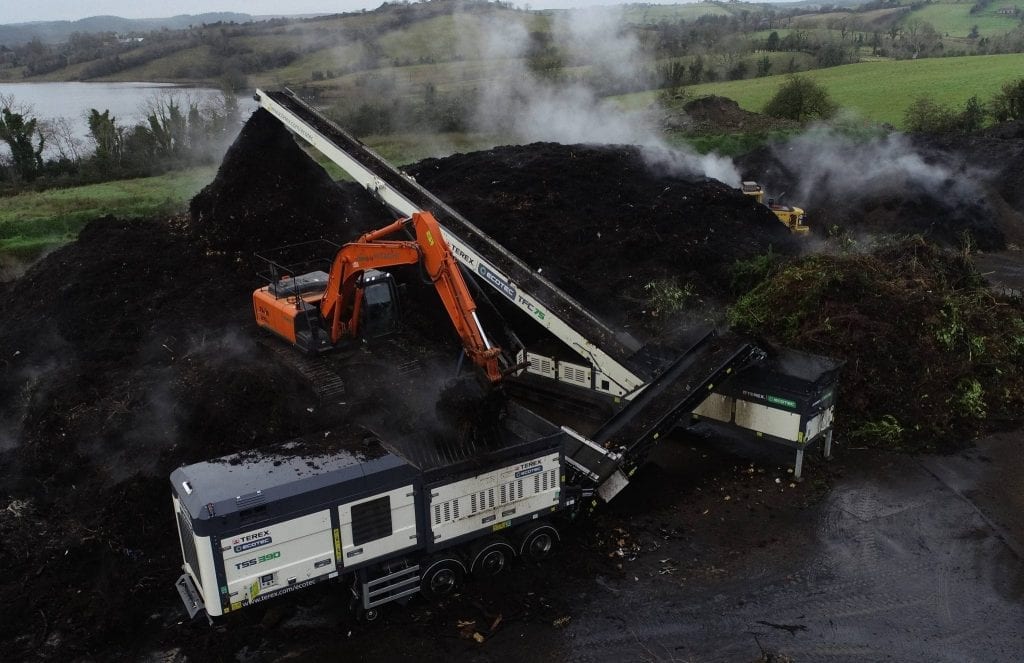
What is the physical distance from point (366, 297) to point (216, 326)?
13.6 feet

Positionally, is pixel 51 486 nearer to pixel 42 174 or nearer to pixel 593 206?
pixel 593 206

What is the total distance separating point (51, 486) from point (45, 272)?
10.1 metres

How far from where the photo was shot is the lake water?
39406mm

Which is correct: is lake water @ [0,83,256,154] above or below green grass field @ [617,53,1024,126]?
above

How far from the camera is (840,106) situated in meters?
45.6

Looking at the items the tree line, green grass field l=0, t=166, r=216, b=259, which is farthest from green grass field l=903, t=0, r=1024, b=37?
green grass field l=0, t=166, r=216, b=259

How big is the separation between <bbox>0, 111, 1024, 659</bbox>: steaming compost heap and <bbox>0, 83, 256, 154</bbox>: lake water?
1639cm

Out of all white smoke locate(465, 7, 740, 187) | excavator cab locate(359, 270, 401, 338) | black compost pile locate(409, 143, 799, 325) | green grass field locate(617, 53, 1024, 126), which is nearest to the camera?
excavator cab locate(359, 270, 401, 338)

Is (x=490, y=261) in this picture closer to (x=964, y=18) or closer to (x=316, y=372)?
(x=316, y=372)

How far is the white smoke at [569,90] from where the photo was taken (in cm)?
3728

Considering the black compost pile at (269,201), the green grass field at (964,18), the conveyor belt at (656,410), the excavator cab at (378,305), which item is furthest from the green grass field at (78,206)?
the green grass field at (964,18)

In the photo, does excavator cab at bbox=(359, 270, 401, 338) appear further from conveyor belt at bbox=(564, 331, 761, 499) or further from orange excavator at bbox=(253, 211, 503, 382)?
conveyor belt at bbox=(564, 331, 761, 499)

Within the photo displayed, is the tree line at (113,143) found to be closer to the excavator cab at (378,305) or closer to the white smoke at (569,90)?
the white smoke at (569,90)

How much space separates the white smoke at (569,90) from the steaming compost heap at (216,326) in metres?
9.80
